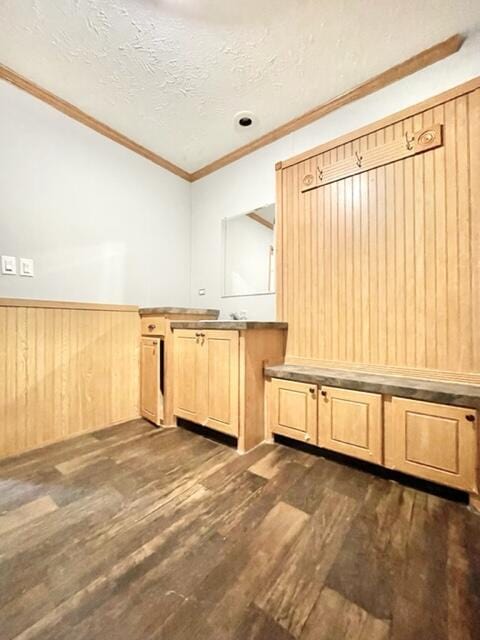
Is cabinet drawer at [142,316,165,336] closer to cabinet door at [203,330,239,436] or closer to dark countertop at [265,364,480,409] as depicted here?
cabinet door at [203,330,239,436]

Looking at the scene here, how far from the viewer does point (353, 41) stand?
1.65m

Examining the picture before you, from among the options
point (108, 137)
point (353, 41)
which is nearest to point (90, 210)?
point (108, 137)

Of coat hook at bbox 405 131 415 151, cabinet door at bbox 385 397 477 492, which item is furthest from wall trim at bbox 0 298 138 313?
coat hook at bbox 405 131 415 151

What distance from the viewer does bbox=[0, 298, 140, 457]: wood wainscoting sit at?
1.83 m

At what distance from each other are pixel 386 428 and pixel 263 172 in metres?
2.23

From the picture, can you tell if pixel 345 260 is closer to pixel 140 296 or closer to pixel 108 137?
pixel 140 296

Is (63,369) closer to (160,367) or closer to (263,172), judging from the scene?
(160,367)

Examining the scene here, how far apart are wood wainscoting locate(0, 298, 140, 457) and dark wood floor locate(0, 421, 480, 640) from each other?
12.7 inches

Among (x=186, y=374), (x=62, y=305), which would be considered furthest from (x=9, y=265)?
(x=186, y=374)

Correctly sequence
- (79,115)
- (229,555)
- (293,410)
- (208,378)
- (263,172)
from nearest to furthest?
(229,555) < (293,410) < (208,378) < (79,115) < (263,172)

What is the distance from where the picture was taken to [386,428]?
61.0 inches

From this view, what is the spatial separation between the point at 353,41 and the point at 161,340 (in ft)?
7.71

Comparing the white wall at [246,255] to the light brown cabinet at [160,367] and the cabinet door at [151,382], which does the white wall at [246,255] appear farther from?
the cabinet door at [151,382]

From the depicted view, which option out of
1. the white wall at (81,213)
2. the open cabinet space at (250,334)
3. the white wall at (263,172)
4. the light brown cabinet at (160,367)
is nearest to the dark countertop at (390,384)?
the open cabinet space at (250,334)
